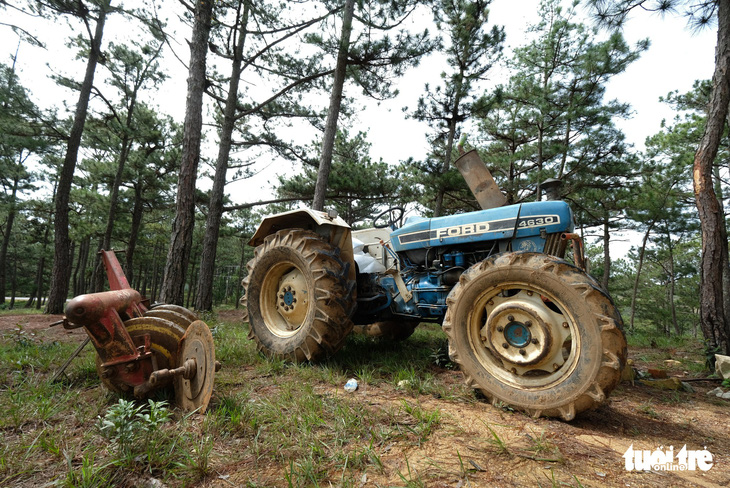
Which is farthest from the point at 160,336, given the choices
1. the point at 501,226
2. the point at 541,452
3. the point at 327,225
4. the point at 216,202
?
the point at 216,202

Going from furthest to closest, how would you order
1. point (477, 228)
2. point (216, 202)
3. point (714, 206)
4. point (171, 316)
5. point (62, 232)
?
1. point (216, 202)
2. point (62, 232)
3. point (714, 206)
4. point (477, 228)
5. point (171, 316)

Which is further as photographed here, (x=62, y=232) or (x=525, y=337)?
(x=62, y=232)

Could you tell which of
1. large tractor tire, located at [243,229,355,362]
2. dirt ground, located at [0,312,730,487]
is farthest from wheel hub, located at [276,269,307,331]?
dirt ground, located at [0,312,730,487]

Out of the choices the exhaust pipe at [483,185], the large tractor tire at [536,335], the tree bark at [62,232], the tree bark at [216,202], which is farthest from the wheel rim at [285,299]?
the tree bark at [62,232]

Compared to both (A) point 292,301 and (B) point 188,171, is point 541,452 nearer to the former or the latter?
(A) point 292,301

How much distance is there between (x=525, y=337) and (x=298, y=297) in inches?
81.0

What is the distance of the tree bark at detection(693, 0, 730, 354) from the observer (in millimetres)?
3902

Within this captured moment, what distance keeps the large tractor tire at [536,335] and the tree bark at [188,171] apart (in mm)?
4354

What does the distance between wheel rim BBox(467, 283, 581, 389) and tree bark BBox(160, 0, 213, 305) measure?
4444 millimetres

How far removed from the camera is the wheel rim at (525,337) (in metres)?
1.98

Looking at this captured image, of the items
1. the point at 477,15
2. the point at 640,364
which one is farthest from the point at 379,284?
the point at 477,15

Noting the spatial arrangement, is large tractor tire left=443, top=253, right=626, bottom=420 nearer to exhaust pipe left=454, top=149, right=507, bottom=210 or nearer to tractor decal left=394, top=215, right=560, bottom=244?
tractor decal left=394, top=215, right=560, bottom=244

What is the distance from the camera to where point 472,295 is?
226 centimetres

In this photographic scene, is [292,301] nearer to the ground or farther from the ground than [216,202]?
nearer to the ground
